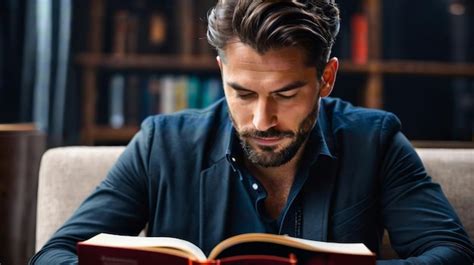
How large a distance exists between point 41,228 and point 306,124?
0.72 metres

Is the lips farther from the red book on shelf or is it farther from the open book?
the red book on shelf

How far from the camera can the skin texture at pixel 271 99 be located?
3.69 ft

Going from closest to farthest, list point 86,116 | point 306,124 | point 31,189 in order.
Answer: point 306,124 → point 31,189 → point 86,116

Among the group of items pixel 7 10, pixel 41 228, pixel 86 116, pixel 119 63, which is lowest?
pixel 41 228

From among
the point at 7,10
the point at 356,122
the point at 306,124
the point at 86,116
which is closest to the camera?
the point at 306,124

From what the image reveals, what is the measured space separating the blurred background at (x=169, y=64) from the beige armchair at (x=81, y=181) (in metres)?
0.59

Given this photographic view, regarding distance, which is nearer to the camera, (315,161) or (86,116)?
(315,161)

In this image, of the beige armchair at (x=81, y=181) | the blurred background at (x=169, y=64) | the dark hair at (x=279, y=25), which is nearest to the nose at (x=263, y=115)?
the dark hair at (x=279, y=25)

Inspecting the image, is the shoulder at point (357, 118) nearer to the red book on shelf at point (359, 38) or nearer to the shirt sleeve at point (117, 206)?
the shirt sleeve at point (117, 206)

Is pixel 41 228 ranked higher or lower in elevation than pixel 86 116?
lower

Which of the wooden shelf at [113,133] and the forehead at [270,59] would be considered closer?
the forehead at [270,59]

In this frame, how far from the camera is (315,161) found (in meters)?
1.23

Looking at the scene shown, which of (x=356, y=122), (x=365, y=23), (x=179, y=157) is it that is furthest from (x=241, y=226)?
Answer: (x=365, y=23)

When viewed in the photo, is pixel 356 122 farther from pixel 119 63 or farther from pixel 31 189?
pixel 119 63
